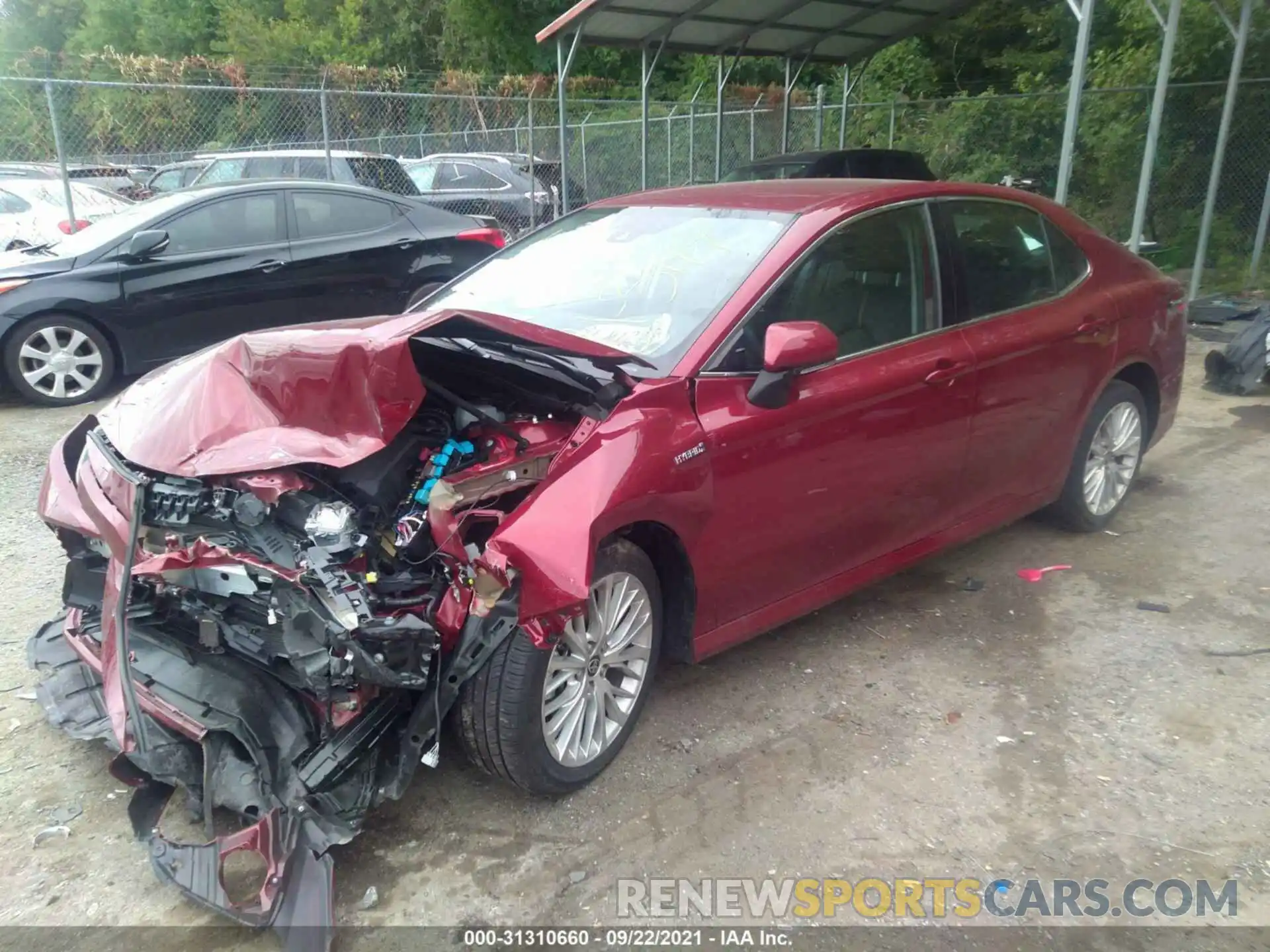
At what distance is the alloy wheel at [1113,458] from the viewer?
4.81m

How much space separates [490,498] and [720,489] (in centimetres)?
74

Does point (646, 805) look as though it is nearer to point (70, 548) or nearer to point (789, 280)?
point (789, 280)

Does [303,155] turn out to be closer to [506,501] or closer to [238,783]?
[506,501]

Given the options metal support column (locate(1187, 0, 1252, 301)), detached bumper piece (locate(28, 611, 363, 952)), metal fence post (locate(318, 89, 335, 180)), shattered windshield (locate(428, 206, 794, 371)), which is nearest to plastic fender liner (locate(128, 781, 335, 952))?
detached bumper piece (locate(28, 611, 363, 952))

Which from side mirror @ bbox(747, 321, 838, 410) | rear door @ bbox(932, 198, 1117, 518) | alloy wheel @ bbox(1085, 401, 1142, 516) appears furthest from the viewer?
alloy wheel @ bbox(1085, 401, 1142, 516)

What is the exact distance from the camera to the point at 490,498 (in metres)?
2.86

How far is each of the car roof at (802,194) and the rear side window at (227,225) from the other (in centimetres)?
444

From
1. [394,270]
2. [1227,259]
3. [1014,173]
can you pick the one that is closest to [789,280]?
[394,270]

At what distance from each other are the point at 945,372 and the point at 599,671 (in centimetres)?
184

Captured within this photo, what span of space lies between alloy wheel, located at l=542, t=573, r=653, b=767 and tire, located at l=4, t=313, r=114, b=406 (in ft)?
19.3

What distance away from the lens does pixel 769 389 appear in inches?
125

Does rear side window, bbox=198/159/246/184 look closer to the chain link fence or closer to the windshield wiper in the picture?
the chain link fence

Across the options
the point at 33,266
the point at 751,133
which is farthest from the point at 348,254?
the point at 751,133

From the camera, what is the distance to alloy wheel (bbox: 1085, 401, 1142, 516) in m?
4.81
